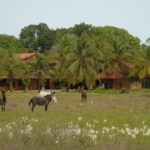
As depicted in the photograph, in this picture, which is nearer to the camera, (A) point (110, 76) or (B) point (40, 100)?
(B) point (40, 100)

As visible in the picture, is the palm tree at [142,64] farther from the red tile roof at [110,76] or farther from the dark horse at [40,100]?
the dark horse at [40,100]

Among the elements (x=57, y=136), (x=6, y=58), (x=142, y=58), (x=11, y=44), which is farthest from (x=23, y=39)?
(x=57, y=136)

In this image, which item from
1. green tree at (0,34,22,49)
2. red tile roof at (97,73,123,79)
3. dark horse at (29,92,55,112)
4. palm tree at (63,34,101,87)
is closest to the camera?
dark horse at (29,92,55,112)

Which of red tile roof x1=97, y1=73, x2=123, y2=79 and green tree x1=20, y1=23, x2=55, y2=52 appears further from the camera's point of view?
green tree x1=20, y1=23, x2=55, y2=52

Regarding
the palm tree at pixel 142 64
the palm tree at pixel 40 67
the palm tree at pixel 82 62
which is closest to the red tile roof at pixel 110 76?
the palm tree at pixel 142 64

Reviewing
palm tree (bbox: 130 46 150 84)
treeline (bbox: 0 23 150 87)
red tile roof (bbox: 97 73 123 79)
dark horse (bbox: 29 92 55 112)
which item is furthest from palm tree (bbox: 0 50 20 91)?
dark horse (bbox: 29 92 55 112)

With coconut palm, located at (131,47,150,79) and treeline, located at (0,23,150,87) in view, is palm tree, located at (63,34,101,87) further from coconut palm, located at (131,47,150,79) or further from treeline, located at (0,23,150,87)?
coconut palm, located at (131,47,150,79)

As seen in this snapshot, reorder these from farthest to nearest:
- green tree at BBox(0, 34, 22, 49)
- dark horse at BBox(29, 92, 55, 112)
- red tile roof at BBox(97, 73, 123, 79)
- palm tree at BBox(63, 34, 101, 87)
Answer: green tree at BBox(0, 34, 22, 49) → red tile roof at BBox(97, 73, 123, 79) → palm tree at BBox(63, 34, 101, 87) → dark horse at BBox(29, 92, 55, 112)

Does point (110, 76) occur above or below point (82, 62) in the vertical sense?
below

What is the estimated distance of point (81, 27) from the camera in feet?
315

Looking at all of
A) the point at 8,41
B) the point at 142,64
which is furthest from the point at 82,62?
the point at 8,41

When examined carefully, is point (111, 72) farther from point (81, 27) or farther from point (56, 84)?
point (81, 27)

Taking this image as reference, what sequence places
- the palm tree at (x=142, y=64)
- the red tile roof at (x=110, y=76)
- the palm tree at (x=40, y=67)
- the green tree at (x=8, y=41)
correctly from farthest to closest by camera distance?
the green tree at (x=8, y=41) < the red tile roof at (x=110, y=76) < the palm tree at (x=40, y=67) < the palm tree at (x=142, y=64)

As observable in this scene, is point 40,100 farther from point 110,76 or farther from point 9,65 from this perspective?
point 110,76
